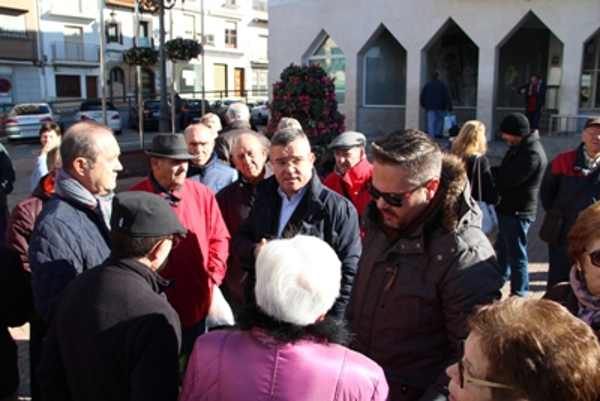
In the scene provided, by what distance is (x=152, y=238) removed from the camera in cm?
221

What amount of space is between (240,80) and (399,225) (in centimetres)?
4892

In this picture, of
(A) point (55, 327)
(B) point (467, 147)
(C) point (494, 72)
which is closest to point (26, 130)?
(C) point (494, 72)

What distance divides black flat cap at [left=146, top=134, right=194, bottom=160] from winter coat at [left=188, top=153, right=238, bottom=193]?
1.03m

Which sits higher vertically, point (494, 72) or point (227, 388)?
point (494, 72)

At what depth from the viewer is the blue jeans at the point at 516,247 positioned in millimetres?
5617

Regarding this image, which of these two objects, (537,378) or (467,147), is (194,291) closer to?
(537,378)

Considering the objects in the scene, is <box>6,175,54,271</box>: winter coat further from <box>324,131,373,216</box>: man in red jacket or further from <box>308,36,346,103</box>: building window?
<box>308,36,346,103</box>: building window

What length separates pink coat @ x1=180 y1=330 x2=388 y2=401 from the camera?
5.66 feet

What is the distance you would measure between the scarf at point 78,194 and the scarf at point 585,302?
6.84ft

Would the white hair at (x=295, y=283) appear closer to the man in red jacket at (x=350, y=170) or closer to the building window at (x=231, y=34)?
the man in red jacket at (x=350, y=170)

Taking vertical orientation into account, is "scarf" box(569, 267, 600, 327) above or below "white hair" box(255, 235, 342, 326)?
below

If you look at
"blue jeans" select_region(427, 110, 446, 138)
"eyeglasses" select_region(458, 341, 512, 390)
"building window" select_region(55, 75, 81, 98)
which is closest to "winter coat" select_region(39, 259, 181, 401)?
"eyeglasses" select_region(458, 341, 512, 390)

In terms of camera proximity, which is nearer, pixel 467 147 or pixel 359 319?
pixel 359 319

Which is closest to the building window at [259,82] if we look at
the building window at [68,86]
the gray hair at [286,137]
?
the building window at [68,86]
